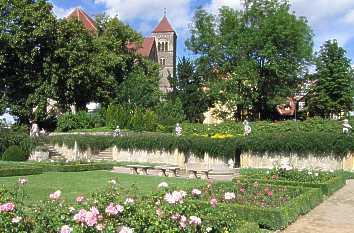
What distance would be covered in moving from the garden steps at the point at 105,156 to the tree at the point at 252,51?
17.2 metres

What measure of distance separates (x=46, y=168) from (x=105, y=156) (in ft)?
25.8

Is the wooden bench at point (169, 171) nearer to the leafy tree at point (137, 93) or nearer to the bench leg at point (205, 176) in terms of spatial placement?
the bench leg at point (205, 176)

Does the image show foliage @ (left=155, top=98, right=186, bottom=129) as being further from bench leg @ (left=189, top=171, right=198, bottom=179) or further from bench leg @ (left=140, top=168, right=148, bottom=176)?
bench leg @ (left=189, top=171, right=198, bottom=179)

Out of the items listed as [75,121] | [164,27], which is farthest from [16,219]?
[164,27]

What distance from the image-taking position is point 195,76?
46438 mm

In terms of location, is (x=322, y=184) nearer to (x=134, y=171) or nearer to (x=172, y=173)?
(x=172, y=173)

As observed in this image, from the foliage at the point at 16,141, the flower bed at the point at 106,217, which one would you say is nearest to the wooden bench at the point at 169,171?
the foliage at the point at 16,141

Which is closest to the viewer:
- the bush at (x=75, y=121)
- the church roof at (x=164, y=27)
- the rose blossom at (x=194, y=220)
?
the rose blossom at (x=194, y=220)

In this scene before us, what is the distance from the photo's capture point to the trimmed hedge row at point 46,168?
766 inches

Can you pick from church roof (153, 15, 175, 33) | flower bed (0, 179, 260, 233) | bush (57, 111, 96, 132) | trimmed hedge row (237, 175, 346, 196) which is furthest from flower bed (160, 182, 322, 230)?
church roof (153, 15, 175, 33)

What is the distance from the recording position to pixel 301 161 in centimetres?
2386

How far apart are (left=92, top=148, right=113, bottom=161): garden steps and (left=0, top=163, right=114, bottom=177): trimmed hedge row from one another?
5054mm

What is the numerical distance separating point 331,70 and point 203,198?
3935 centimetres

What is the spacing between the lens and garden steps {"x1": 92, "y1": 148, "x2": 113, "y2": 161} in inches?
1161
